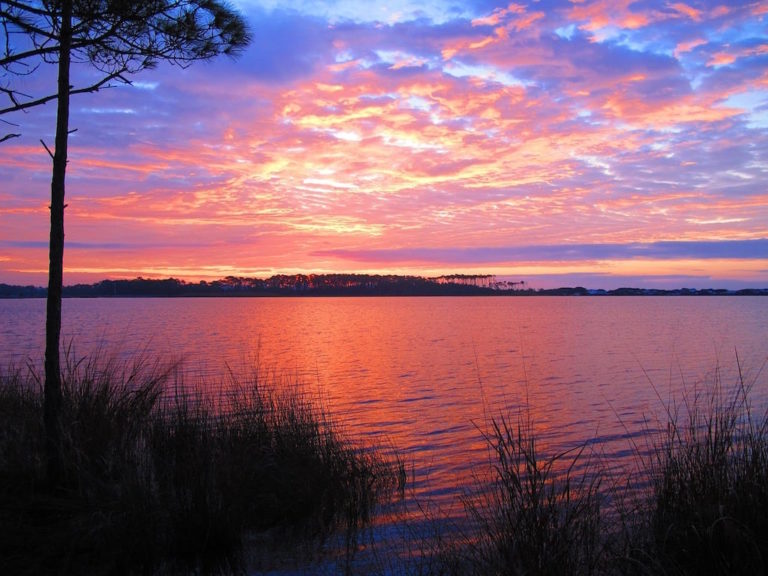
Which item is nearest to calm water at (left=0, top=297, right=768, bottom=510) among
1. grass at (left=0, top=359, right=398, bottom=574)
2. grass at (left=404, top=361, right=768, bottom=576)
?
grass at (left=0, top=359, right=398, bottom=574)

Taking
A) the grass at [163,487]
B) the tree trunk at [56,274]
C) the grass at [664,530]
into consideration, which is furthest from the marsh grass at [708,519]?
the tree trunk at [56,274]

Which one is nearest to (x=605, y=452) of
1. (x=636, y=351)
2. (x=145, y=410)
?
(x=145, y=410)

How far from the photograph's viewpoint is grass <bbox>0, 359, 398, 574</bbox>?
5.84m

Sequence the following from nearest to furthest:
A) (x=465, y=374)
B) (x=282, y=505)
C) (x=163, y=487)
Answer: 1. (x=163, y=487)
2. (x=282, y=505)
3. (x=465, y=374)

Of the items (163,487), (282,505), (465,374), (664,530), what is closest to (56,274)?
(163,487)

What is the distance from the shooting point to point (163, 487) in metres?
6.71

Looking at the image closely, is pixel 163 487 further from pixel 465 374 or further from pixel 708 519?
pixel 465 374

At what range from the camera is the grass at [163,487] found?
230 inches

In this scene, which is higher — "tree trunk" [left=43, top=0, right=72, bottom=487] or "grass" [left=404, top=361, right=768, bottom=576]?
"tree trunk" [left=43, top=0, right=72, bottom=487]

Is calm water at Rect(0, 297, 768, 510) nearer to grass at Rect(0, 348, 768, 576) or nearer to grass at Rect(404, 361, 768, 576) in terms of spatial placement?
grass at Rect(0, 348, 768, 576)

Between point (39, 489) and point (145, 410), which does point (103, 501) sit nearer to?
point (39, 489)

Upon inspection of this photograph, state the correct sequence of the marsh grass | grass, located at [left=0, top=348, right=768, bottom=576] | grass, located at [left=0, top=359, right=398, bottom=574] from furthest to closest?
grass, located at [left=0, top=359, right=398, bottom=574] → grass, located at [left=0, top=348, right=768, bottom=576] → the marsh grass

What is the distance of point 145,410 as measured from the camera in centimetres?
932

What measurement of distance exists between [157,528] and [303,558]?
160cm
